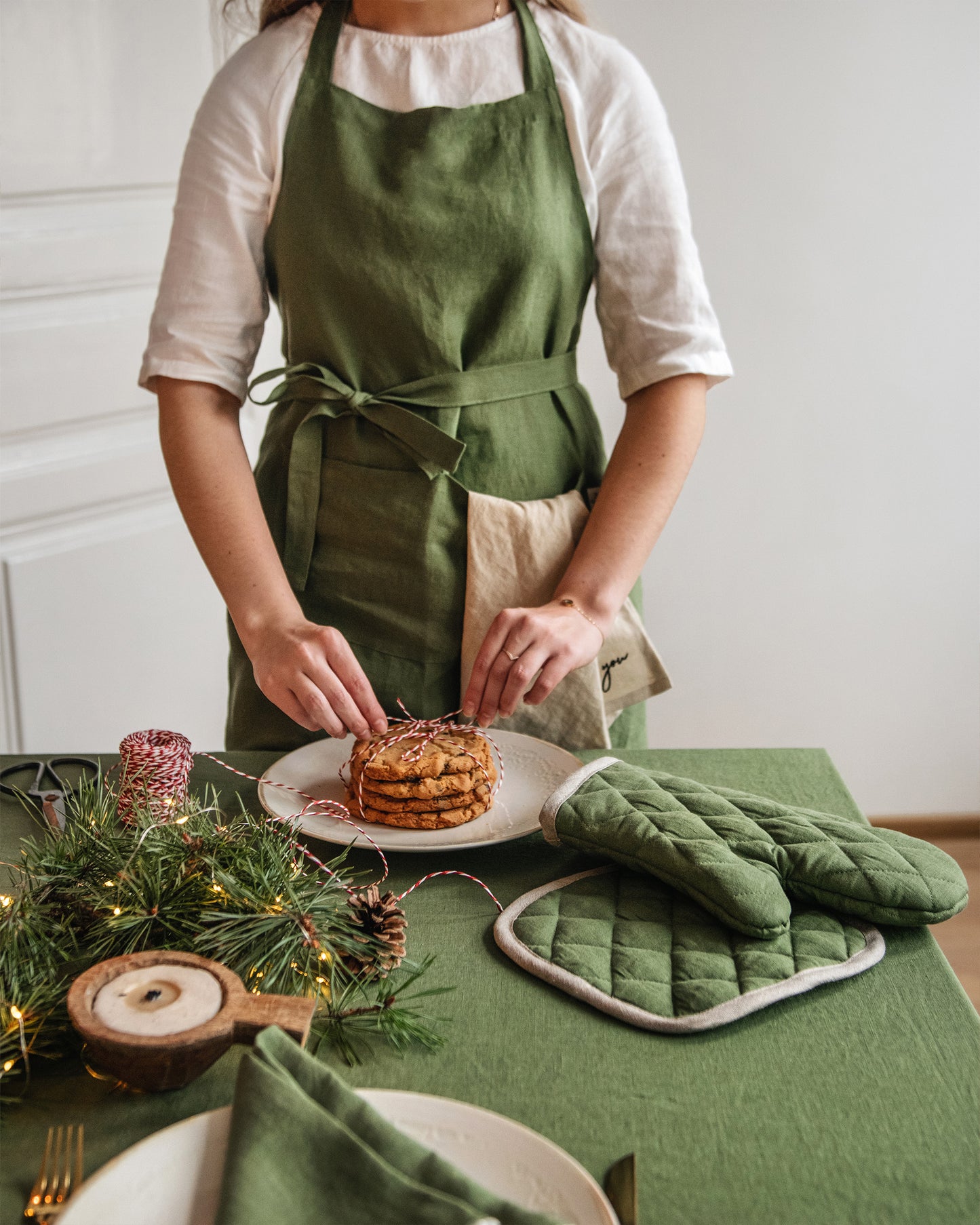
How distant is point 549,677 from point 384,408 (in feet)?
1.14

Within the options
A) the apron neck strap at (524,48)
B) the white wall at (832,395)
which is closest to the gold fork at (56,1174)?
the apron neck strap at (524,48)

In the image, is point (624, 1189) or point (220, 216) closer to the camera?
point (624, 1189)

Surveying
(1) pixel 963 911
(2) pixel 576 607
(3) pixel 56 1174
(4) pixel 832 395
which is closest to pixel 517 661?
(2) pixel 576 607

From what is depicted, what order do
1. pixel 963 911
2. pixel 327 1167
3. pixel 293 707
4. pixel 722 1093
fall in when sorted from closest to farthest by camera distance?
pixel 327 1167
pixel 722 1093
pixel 293 707
pixel 963 911

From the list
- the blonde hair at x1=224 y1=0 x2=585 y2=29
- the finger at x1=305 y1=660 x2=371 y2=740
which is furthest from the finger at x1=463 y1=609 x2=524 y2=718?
the blonde hair at x1=224 y1=0 x2=585 y2=29

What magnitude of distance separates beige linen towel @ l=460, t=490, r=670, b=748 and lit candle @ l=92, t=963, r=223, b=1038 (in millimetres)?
574

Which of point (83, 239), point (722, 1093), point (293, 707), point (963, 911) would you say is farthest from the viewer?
point (963, 911)

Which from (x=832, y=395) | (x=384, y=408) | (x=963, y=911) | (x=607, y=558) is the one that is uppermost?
(x=384, y=408)

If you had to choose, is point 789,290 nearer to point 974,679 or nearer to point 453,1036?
point 974,679

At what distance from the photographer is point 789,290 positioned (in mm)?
2367

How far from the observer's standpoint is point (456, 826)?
90 centimetres

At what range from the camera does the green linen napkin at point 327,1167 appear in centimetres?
48

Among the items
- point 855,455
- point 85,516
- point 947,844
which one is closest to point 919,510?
point 855,455

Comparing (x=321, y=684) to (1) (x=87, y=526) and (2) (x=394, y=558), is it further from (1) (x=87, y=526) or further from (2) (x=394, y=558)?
(1) (x=87, y=526)
